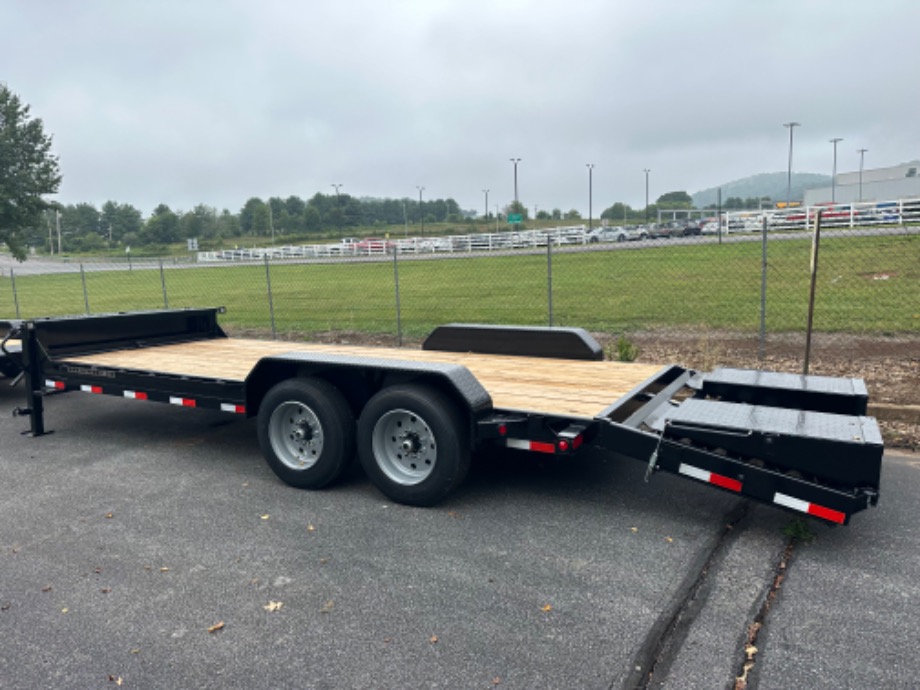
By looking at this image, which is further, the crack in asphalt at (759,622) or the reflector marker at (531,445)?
the reflector marker at (531,445)

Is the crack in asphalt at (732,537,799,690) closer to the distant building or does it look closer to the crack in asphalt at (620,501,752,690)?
the crack in asphalt at (620,501,752,690)

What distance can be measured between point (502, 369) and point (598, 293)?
31.0ft

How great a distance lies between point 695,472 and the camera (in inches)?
167

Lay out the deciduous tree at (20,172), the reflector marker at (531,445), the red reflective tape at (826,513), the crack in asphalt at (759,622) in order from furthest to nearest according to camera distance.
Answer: the deciduous tree at (20,172) < the reflector marker at (531,445) < the red reflective tape at (826,513) < the crack in asphalt at (759,622)

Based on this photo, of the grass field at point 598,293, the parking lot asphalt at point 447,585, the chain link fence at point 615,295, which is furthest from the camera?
the grass field at point 598,293

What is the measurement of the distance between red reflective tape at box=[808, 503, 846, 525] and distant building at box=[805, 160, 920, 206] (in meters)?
69.0

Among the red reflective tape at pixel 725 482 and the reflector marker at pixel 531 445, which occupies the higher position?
the reflector marker at pixel 531 445

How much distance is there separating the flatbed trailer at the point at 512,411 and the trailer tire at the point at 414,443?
10mm

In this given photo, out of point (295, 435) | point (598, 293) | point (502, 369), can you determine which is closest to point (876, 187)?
point (598, 293)

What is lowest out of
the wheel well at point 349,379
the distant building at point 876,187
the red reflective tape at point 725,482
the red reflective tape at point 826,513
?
the red reflective tape at point 826,513

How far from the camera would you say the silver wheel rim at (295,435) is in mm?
5316

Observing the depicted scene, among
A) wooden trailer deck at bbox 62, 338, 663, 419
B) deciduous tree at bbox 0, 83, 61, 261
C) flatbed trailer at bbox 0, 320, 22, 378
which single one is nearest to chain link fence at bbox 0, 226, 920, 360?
wooden trailer deck at bbox 62, 338, 663, 419

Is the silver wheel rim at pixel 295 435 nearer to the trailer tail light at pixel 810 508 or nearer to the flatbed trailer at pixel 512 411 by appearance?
the flatbed trailer at pixel 512 411

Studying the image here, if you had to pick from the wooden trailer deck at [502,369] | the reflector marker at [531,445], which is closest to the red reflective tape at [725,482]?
→ the wooden trailer deck at [502,369]
